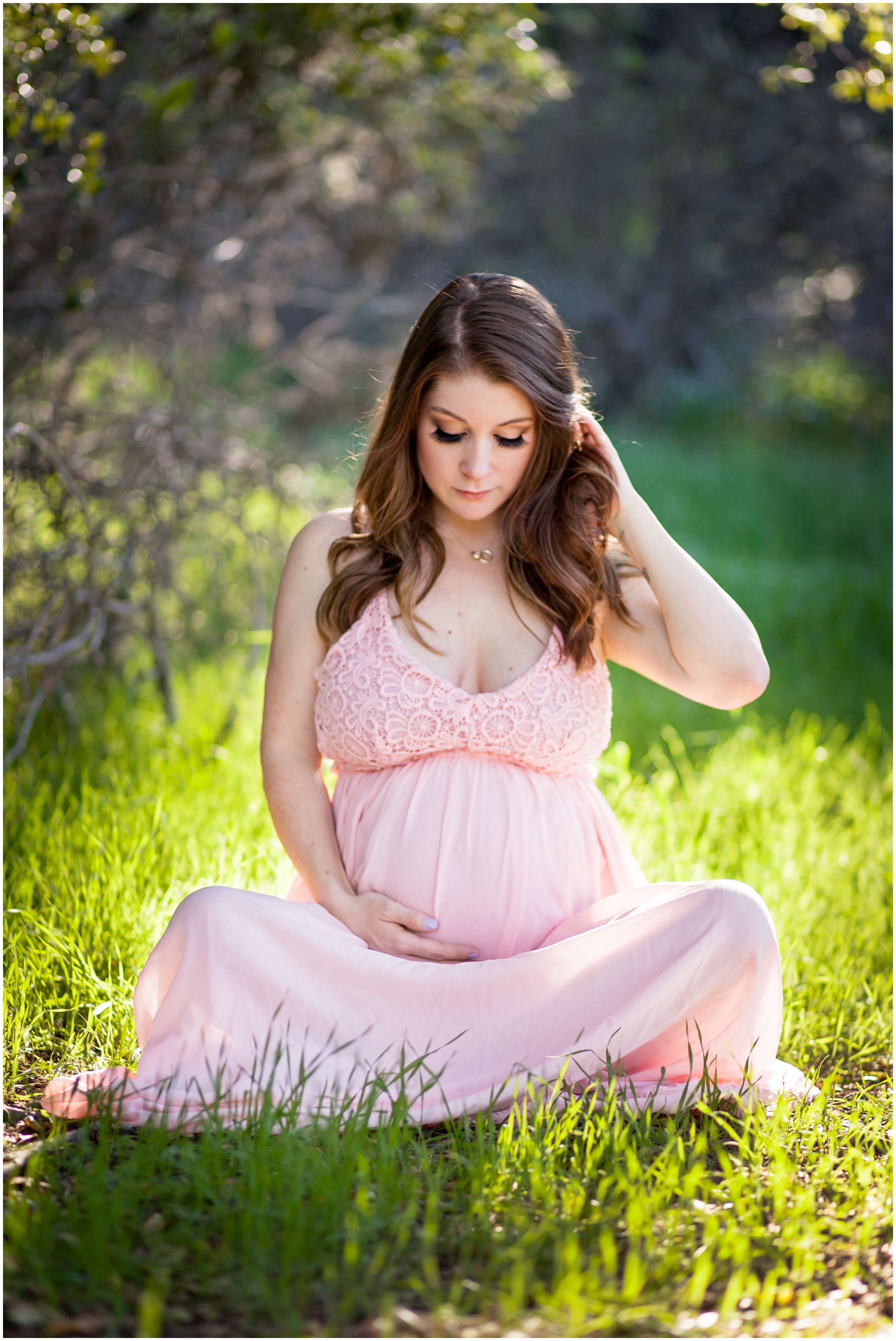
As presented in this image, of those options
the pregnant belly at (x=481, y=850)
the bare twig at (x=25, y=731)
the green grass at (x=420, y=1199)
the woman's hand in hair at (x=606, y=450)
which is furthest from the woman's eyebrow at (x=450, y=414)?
the bare twig at (x=25, y=731)

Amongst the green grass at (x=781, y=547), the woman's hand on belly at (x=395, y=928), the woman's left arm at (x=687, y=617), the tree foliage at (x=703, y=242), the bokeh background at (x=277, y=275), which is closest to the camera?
the woman's hand on belly at (x=395, y=928)

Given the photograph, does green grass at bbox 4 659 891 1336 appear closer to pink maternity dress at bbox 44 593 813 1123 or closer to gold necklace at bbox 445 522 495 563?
pink maternity dress at bbox 44 593 813 1123

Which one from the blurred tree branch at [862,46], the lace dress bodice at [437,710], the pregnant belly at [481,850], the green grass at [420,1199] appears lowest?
the green grass at [420,1199]

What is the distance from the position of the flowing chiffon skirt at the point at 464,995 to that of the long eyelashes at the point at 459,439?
68 cm

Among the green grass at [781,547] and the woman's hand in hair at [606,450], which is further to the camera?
the green grass at [781,547]

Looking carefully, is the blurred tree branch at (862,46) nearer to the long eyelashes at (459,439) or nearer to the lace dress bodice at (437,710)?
the long eyelashes at (459,439)

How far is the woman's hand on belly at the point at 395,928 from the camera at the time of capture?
2211 millimetres

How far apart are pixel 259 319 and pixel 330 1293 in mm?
6822

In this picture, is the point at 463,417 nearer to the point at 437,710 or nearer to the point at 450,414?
the point at 450,414

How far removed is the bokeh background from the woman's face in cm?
50

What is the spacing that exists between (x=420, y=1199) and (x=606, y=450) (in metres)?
1.46

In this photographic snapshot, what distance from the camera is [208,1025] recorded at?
2035 mm

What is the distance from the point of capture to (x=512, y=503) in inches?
96.5

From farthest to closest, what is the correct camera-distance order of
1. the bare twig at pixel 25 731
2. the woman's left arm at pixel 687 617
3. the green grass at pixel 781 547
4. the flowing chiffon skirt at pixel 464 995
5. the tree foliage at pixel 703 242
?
1. the tree foliage at pixel 703 242
2. the green grass at pixel 781 547
3. the bare twig at pixel 25 731
4. the woman's left arm at pixel 687 617
5. the flowing chiffon skirt at pixel 464 995
